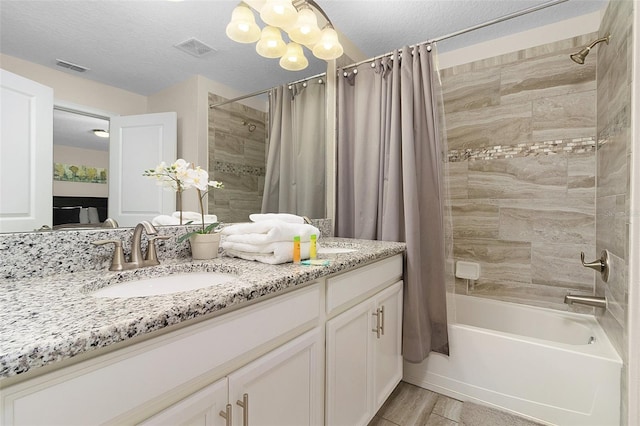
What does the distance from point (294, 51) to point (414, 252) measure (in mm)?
1325

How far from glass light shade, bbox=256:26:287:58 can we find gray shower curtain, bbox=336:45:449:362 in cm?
70

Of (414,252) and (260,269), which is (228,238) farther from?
(414,252)

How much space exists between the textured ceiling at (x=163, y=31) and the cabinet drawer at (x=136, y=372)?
878 mm

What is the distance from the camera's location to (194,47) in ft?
4.05

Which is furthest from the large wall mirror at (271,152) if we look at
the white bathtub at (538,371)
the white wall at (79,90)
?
the white bathtub at (538,371)

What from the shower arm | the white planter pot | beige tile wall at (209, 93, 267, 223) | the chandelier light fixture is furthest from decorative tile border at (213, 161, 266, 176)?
the shower arm

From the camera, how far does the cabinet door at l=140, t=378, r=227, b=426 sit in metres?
0.61

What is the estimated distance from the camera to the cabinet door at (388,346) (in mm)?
1470

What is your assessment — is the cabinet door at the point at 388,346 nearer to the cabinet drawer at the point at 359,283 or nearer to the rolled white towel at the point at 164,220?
the cabinet drawer at the point at 359,283

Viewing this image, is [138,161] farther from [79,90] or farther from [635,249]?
[635,249]

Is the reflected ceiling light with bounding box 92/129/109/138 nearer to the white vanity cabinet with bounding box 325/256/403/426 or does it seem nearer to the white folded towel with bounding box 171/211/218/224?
the white folded towel with bounding box 171/211/218/224

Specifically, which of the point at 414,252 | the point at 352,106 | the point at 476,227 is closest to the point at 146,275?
the point at 414,252

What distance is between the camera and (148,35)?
1.09 metres

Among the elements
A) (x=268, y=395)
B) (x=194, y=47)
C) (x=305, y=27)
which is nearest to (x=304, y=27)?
(x=305, y=27)
